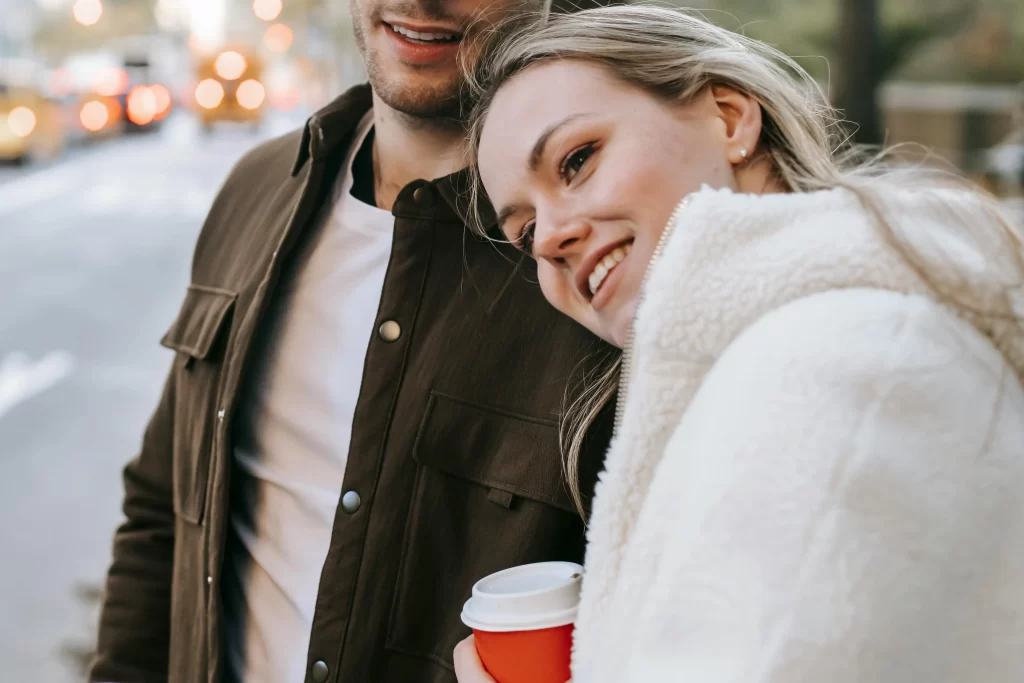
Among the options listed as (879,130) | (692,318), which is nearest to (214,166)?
(879,130)

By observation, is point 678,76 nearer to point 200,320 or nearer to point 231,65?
point 200,320

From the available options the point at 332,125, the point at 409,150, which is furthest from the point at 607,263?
the point at 332,125

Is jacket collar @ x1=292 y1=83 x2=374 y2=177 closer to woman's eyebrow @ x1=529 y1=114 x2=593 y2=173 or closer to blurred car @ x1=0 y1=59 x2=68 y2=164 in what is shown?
woman's eyebrow @ x1=529 y1=114 x2=593 y2=173

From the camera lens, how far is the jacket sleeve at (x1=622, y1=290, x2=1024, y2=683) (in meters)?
0.94

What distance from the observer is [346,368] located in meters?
2.04

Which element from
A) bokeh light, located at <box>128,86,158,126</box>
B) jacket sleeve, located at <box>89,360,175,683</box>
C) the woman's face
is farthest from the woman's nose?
bokeh light, located at <box>128,86,158,126</box>

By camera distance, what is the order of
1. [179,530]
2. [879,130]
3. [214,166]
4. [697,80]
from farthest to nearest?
[214,166]
[879,130]
[179,530]
[697,80]

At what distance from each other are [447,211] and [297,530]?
2.23 ft

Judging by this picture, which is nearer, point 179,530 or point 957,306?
point 957,306

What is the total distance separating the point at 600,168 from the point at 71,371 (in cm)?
766

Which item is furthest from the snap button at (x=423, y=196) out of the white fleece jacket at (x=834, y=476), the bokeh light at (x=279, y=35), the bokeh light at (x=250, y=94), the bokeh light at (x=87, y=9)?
the bokeh light at (x=87, y=9)

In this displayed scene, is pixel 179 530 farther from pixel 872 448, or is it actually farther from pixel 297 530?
pixel 872 448

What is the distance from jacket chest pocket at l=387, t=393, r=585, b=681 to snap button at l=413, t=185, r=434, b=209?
0.38 metres

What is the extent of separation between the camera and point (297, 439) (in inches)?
81.0
